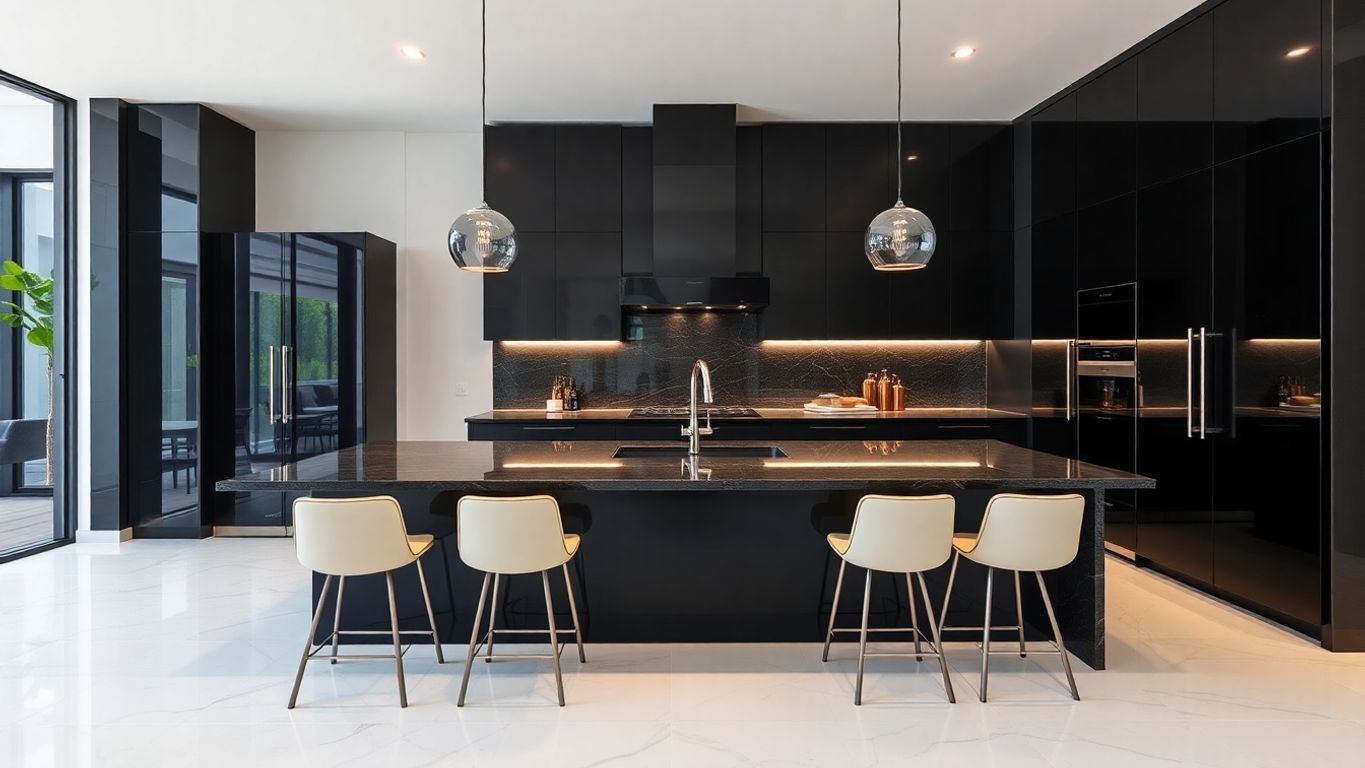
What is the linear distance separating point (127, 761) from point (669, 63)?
421 centimetres

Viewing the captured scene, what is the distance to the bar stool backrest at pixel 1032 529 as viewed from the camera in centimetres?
281

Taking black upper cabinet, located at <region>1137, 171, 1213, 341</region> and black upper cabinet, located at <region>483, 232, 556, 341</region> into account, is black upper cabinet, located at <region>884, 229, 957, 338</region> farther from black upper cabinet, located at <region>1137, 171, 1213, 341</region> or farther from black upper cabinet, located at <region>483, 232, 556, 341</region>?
black upper cabinet, located at <region>483, 232, 556, 341</region>

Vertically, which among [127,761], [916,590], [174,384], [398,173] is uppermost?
[398,173]

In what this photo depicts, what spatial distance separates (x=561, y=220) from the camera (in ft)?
18.7

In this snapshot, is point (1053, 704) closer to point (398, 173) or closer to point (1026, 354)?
point (1026, 354)

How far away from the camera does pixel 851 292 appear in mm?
5797

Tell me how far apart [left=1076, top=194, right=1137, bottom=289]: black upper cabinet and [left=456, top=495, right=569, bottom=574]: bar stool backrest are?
3.81m

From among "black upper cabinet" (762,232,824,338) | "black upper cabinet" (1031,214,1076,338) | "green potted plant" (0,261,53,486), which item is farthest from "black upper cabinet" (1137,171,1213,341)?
"green potted plant" (0,261,53,486)

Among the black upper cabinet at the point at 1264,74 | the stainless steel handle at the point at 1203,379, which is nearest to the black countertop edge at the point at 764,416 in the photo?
the stainless steel handle at the point at 1203,379

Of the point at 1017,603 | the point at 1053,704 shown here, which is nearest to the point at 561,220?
the point at 1017,603

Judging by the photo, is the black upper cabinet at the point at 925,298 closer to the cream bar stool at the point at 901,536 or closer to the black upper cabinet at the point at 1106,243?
the black upper cabinet at the point at 1106,243

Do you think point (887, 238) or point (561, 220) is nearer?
point (887, 238)

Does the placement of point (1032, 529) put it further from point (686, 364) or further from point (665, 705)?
point (686, 364)

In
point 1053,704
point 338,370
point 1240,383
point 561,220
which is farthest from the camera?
point 561,220
